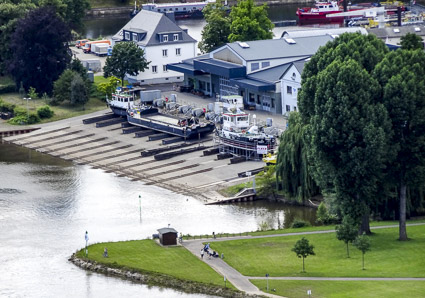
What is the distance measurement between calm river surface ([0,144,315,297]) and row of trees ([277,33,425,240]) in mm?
11953

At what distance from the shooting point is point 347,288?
75250 mm

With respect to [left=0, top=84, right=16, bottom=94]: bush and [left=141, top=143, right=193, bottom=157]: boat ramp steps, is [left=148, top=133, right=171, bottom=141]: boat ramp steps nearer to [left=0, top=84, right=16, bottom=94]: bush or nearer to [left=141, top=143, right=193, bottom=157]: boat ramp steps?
[left=141, top=143, right=193, bottom=157]: boat ramp steps

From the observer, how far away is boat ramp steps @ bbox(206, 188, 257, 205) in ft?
340

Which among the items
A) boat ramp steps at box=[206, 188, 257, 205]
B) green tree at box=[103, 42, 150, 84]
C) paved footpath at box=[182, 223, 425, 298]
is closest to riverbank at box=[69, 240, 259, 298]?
paved footpath at box=[182, 223, 425, 298]

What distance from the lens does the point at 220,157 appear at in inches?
4550

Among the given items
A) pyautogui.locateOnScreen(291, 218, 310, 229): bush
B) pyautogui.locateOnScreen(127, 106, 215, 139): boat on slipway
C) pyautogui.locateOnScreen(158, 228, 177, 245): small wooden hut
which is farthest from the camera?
pyautogui.locateOnScreen(127, 106, 215, 139): boat on slipway

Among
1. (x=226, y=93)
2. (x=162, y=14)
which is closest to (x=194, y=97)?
(x=226, y=93)

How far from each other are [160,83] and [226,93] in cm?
1606

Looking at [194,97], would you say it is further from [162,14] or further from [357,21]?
[357,21]

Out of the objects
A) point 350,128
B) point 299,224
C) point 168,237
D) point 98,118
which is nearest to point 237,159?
point 299,224

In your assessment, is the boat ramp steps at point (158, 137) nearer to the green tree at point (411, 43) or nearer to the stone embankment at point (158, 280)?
the green tree at point (411, 43)

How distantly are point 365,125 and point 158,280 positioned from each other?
18.1 metres

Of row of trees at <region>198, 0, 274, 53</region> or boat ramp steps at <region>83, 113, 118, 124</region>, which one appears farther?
row of trees at <region>198, 0, 274, 53</region>

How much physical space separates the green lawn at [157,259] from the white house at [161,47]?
62.6 meters
